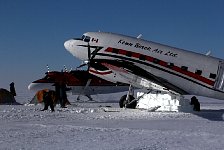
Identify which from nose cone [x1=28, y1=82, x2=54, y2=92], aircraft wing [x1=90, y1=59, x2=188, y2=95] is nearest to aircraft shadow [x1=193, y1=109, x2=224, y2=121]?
aircraft wing [x1=90, y1=59, x2=188, y2=95]

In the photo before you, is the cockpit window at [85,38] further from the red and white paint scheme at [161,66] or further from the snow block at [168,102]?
the snow block at [168,102]

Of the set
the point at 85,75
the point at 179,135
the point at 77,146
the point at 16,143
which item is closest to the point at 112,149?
the point at 77,146

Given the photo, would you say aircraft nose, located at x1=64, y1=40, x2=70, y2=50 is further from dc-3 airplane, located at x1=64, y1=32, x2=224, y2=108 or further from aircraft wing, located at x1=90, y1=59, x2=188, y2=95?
aircraft wing, located at x1=90, y1=59, x2=188, y2=95

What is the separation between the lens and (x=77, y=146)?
29.0 ft

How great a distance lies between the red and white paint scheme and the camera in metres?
22.9

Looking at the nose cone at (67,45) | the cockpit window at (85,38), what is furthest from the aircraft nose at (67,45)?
the cockpit window at (85,38)

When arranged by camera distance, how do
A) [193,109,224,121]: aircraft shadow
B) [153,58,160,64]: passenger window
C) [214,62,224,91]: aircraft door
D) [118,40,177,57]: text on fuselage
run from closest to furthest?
[193,109,224,121]: aircraft shadow, [214,62,224,91]: aircraft door, [153,58,160,64]: passenger window, [118,40,177,57]: text on fuselage

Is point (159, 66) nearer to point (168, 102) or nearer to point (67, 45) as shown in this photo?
point (168, 102)

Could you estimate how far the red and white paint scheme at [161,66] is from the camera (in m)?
22.9

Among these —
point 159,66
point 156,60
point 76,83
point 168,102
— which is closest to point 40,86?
point 76,83

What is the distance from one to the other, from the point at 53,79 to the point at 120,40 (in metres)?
18.3

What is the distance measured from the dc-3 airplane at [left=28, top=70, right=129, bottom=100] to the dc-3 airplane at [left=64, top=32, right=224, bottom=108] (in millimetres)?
15680

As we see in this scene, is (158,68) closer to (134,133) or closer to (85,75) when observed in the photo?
(134,133)

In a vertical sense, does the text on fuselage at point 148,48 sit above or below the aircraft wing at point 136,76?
above
